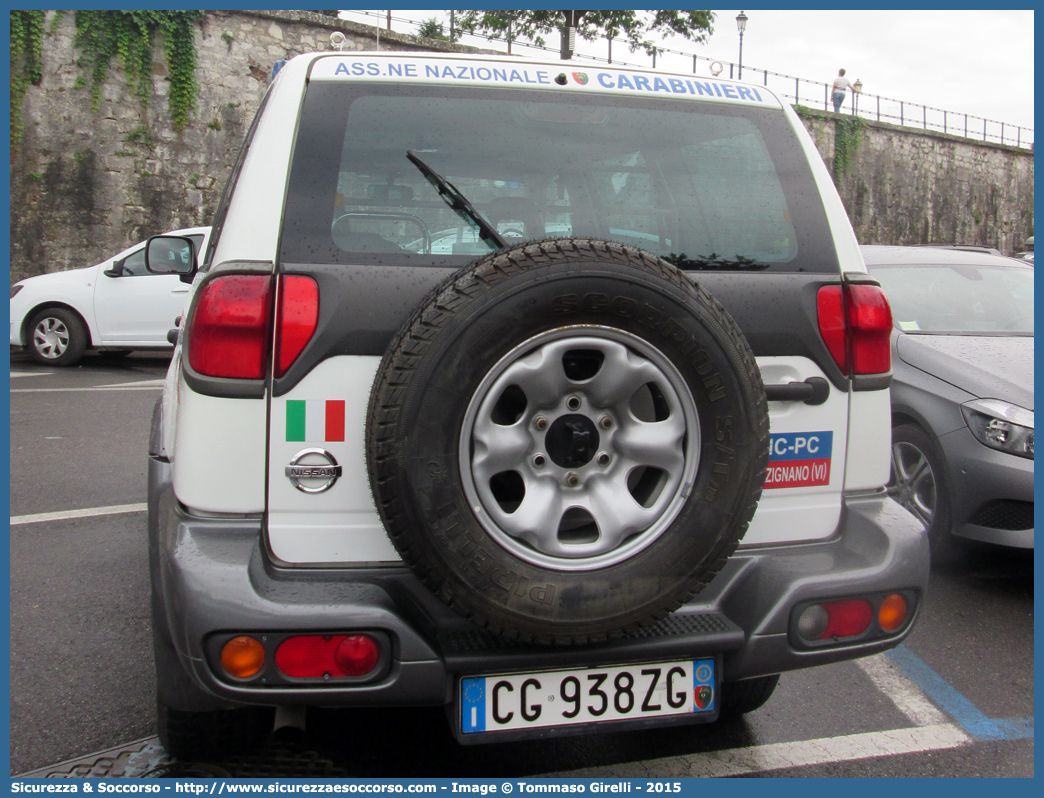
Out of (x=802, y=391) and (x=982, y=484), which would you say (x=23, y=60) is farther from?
(x=802, y=391)

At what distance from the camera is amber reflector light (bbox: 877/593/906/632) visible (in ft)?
6.89

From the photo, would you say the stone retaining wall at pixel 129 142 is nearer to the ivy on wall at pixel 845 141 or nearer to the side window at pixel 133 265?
the side window at pixel 133 265

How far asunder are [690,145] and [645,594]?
4.07 feet

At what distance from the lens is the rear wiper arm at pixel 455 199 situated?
6.91 ft

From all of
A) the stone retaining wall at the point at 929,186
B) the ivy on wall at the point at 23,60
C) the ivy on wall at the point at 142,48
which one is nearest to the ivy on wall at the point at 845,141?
the stone retaining wall at the point at 929,186

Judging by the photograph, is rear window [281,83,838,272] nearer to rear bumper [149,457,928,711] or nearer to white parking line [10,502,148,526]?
rear bumper [149,457,928,711]

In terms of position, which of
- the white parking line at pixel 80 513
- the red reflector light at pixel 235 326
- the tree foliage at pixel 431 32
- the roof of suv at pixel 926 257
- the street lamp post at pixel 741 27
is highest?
the street lamp post at pixel 741 27

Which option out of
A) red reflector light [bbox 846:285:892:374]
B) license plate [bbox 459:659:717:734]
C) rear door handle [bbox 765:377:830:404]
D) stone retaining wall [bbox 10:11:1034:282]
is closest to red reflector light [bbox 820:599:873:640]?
license plate [bbox 459:659:717:734]

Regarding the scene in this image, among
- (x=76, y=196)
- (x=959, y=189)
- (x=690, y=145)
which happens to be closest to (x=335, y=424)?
(x=690, y=145)

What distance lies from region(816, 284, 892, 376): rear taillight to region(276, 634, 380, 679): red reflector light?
1397 mm

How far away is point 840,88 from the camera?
28.4 metres

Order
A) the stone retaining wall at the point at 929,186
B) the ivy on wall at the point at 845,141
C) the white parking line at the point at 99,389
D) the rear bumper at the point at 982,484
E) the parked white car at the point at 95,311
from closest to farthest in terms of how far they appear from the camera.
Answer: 1. the rear bumper at the point at 982,484
2. the white parking line at the point at 99,389
3. the parked white car at the point at 95,311
4. the ivy on wall at the point at 845,141
5. the stone retaining wall at the point at 929,186

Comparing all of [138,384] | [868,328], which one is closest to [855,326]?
[868,328]

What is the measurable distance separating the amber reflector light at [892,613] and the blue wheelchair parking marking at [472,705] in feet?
3.28
